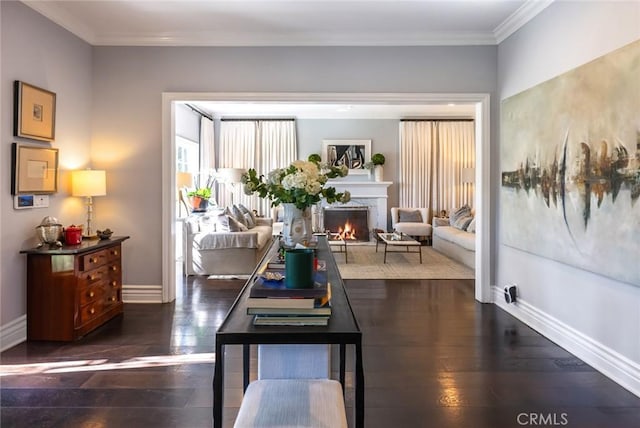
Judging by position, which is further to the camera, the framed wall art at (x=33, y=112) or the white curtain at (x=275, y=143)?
the white curtain at (x=275, y=143)

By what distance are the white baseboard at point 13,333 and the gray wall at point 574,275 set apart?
423 centimetres

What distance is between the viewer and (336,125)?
360 inches

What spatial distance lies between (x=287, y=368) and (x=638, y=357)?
2.17 meters

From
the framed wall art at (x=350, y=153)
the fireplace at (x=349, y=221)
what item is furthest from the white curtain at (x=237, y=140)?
the fireplace at (x=349, y=221)

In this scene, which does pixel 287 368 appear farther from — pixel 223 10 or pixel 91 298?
pixel 223 10

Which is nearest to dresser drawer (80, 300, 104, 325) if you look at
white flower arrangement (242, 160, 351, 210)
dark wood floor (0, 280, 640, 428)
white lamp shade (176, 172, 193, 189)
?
dark wood floor (0, 280, 640, 428)

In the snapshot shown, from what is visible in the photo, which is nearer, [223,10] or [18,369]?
[18,369]

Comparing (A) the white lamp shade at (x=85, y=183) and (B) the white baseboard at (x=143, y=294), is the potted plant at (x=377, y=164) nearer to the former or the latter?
(B) the white baseboard at (x=143, y=294)

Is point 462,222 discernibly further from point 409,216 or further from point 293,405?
point 293,405

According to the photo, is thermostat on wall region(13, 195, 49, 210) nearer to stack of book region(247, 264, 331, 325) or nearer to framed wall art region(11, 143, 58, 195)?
framed wall art region(11, 143, 58, 195)

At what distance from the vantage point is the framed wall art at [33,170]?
313 centimetres

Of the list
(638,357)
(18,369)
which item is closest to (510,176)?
(638,357)

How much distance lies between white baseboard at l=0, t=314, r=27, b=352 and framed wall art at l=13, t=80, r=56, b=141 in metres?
1.46

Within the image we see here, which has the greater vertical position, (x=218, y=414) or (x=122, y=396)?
(x=218, y=414)
